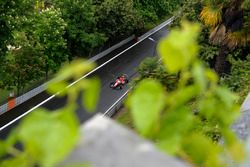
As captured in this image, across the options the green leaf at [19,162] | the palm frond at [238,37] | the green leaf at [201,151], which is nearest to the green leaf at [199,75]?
the green leaf at [201,151]

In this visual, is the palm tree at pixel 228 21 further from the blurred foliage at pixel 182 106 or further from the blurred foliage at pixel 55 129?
the blurred foliage at pixel 55 129

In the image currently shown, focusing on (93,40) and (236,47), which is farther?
(93,40)

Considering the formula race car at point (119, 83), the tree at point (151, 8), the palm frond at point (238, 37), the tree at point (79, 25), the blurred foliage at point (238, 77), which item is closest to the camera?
the blurred foliage at point (238, 77)

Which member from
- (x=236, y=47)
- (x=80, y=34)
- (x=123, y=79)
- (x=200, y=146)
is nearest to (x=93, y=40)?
(x=80, y=34)

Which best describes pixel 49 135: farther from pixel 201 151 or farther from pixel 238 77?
pixel 238 77

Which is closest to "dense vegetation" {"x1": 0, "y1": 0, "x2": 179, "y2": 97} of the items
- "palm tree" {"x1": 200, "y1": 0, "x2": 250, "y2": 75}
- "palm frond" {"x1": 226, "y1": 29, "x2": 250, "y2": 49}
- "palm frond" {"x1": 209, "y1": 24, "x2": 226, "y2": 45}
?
"palm tree" {"x1": 200, "y1": 0, "x2": 250, "y2": 75}

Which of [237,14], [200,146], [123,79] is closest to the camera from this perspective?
[200,146]

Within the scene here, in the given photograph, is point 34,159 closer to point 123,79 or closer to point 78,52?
point 123,79
